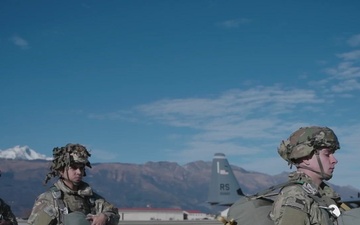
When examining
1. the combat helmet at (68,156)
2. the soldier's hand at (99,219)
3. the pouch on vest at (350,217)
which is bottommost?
the pouch on vest at (350,217)

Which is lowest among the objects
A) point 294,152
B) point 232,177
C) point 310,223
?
point 310,223

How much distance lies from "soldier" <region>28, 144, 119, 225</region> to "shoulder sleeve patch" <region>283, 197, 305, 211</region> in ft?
9.12

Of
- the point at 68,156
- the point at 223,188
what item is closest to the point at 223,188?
the point at 223,188

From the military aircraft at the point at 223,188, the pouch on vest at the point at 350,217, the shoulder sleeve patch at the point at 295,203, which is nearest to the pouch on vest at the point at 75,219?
the shoulder sleeve patch at the point at 295,203

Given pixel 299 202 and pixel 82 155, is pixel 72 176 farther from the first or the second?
pixel 299 202

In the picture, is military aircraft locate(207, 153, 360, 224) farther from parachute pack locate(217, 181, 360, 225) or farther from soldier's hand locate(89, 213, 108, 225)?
parachute pack locate(217, 181, 360, 225)

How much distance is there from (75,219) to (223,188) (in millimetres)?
62179

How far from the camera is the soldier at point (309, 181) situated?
3.96 metres

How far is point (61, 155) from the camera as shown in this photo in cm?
667

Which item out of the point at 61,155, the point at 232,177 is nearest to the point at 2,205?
the point at 61,155

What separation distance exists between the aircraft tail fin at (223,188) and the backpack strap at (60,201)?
60310mm

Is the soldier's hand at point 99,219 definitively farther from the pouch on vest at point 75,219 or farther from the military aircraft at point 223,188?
the military aircraft at point 223,188

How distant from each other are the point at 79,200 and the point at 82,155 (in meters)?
0.55

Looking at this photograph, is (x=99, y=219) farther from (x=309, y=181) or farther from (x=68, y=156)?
(x=309, y=181)
